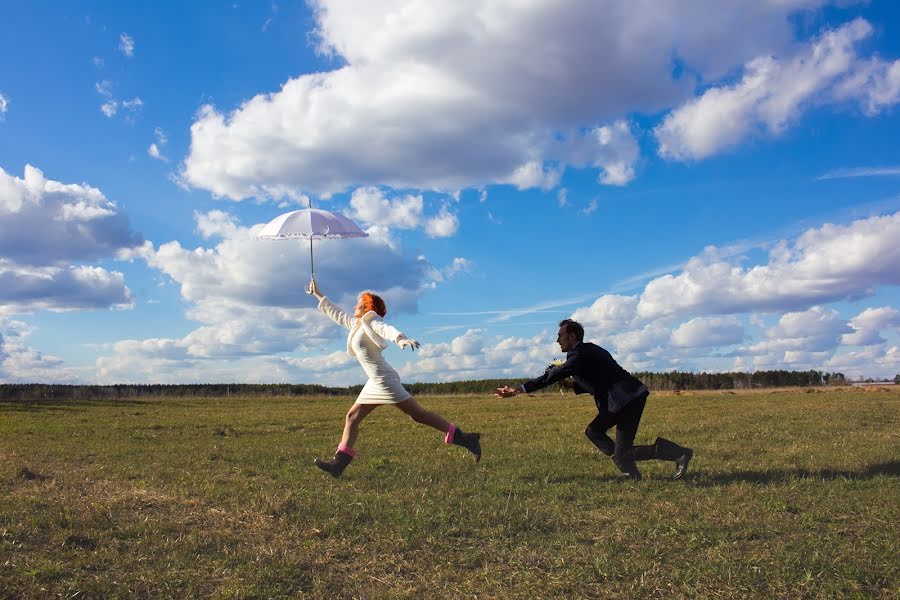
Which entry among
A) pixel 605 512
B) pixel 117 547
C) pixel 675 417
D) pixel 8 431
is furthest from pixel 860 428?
pixel 8 431

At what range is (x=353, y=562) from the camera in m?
6.41

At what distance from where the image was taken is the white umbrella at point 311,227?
11414 mm

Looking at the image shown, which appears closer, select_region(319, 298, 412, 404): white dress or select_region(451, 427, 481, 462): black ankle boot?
select_region(319, 298, 412, 404): white dress

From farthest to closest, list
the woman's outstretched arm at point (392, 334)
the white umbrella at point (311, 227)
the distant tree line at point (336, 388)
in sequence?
the distant tree line at point (336, 388) < the white umbrella at point (311, 227) < the woman's outstretched arm at point (392, 334)

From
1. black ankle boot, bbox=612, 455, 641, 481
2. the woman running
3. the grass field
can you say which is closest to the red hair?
the woman running

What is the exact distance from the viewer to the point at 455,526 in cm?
743

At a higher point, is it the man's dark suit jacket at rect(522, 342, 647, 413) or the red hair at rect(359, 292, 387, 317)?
the red hair at rect(359, 292, 387, 317)

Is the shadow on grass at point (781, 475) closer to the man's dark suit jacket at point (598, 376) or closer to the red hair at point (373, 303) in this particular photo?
the man's dark suit jacket at point (598, 376)

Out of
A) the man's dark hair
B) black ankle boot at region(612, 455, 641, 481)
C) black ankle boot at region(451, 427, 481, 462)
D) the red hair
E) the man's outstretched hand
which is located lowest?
black ankle boot at region(612, 455, 641, 481)

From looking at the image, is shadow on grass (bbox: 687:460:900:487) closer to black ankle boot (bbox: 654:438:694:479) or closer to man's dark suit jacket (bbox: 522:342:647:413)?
black ankle boot (bbox: 654:438:694:479)

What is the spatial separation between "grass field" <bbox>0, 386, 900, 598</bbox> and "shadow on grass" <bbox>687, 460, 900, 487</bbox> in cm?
6

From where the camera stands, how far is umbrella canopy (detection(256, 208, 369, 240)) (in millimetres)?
11414

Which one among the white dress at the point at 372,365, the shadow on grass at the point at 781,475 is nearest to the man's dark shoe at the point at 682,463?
the shadow on grass at the point at 781,475

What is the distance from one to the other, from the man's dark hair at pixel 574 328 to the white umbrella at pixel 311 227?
3.71m
